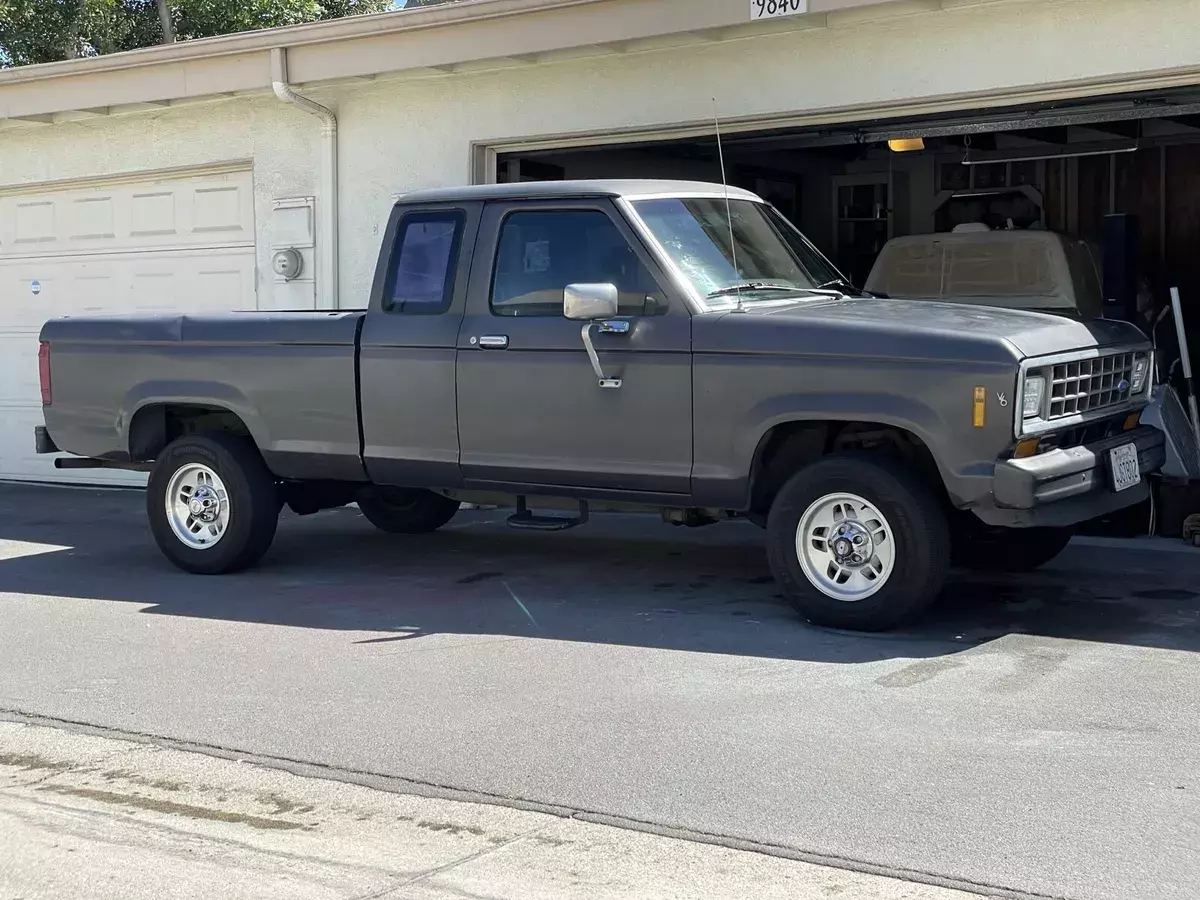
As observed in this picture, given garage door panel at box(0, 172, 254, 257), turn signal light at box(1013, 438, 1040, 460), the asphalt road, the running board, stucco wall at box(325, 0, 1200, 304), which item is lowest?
the asphalt road

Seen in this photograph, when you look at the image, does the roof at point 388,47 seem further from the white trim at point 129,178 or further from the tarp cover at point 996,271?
the tarp cover at point 996,271

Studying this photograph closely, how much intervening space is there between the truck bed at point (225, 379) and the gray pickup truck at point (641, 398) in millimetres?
16

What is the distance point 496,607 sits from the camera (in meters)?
7.76

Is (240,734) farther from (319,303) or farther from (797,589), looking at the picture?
(319,303)

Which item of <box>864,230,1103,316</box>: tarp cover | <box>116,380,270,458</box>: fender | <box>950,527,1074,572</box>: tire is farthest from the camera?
<box>864,230,1103,316</box>: tarp cover

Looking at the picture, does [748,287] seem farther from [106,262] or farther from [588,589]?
[106,262]

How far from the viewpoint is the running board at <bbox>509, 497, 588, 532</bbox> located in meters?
7.87

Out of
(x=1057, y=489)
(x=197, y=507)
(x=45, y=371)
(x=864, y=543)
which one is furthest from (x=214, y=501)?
(x=1057, y=489)

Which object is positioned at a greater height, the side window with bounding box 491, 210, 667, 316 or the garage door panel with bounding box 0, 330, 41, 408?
the side window with bounding box 491, 210, 667, 316

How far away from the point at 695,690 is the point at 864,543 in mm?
1286

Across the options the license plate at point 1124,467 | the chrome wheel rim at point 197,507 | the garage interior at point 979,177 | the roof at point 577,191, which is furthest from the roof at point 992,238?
the chrome wheel rim at point 197,507

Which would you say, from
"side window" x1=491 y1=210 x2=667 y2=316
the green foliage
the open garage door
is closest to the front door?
"side window" x1=491 y1=210 x2=667 y2=316

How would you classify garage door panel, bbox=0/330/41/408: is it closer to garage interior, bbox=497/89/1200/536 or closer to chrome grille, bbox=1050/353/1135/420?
garage interior, bbox=497/89/1200/536

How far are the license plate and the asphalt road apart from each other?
688mm
